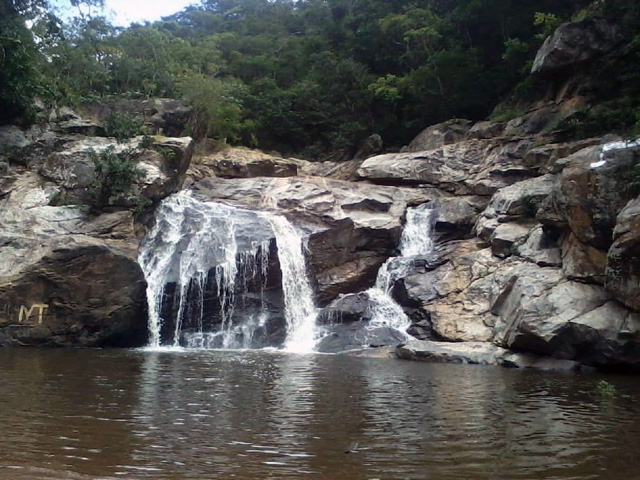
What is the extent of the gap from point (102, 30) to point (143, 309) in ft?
67.4

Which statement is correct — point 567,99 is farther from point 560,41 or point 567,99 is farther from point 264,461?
point 264,461

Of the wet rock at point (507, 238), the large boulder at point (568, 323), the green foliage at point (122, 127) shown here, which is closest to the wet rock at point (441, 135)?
the wet rock at point (507, 238)

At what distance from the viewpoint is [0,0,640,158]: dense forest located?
1131 inches

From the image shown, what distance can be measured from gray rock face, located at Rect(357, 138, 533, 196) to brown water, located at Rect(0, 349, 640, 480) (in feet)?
47.0

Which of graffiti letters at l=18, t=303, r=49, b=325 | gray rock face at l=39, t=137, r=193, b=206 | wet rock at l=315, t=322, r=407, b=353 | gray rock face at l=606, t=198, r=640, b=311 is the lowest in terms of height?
wet rock at l=315, t=322, r=407, b=353

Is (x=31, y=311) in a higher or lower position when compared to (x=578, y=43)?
lower

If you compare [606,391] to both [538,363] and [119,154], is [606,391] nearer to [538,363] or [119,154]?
[538,363]

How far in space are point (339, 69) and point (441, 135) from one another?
8679 millimetres

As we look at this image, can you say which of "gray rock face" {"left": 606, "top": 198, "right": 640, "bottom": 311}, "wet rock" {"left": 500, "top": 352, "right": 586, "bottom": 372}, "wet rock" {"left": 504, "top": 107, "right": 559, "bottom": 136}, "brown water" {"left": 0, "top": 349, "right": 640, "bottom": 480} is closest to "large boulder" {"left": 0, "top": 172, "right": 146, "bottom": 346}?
"brown water" {"left": 0, "top": 349, "right": 640, "bottom": 480}

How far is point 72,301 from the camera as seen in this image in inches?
771

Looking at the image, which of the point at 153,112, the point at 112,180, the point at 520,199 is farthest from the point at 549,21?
the point at 112,180

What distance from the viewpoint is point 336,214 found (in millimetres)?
25047

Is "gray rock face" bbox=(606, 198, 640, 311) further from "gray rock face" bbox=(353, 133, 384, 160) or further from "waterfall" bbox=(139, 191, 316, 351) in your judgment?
"gray rock face" bbox=(353, 133, 384, 160)

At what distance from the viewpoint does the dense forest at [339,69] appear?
28734mm
